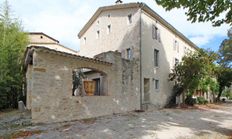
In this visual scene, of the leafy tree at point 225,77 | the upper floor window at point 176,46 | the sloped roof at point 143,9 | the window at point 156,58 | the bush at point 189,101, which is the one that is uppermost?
the sloped roof at point 143,9

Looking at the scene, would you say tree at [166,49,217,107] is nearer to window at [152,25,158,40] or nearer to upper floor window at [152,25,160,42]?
upper floor window at [152,25,160,42]

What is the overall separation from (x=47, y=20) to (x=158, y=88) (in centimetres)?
2005

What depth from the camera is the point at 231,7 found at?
29.7 ft

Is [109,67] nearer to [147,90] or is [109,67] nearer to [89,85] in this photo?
[89,85]

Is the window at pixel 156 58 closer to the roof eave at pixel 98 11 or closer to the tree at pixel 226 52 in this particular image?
the roof eave at pixel 98 11

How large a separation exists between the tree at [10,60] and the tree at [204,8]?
47.0 feet

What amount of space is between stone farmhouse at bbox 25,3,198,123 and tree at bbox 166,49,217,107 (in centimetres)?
104

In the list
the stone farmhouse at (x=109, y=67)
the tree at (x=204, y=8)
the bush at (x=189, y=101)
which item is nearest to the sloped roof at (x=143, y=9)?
the stone farmhouse at (x=109, y=67)

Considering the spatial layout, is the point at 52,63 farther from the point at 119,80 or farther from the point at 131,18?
the point at 131,18

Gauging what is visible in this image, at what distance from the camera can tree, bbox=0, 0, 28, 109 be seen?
18406mm

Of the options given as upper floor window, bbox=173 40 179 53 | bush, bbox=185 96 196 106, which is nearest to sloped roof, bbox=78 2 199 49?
upper floor window, bbox=173 40 179 53

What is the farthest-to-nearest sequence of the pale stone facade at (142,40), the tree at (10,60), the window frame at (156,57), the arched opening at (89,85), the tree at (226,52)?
1. the tree at (226,52)
2. the window frame at (156,57)
3. the pale stone facade at (142,40)
4. the tree at (10,60)
5. the arched opening at (89,85)

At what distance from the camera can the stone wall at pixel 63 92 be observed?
11328mm

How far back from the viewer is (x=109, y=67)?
1571 cm
